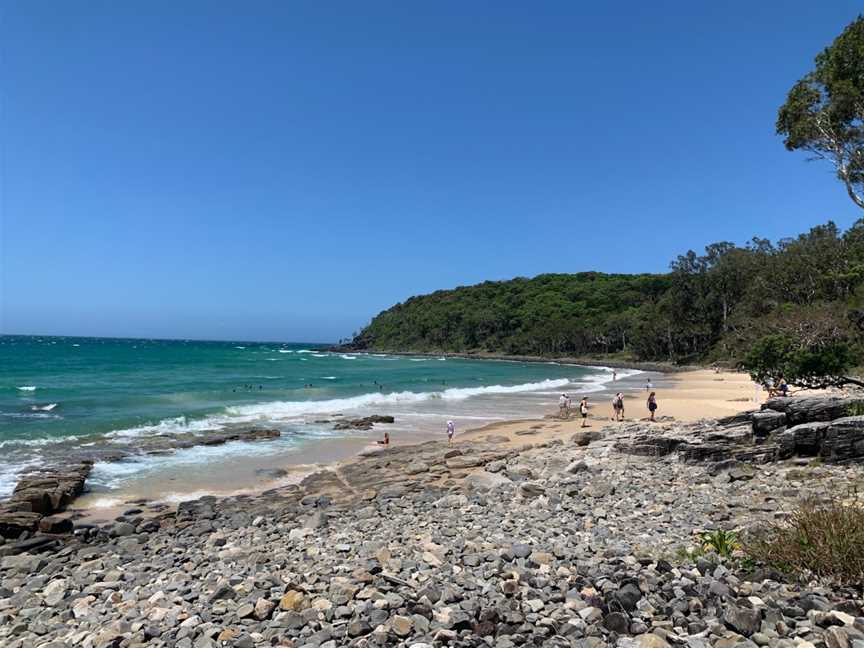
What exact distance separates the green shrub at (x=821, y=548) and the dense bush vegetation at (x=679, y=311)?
11.2 m

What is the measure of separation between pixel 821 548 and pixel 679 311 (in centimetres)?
9193

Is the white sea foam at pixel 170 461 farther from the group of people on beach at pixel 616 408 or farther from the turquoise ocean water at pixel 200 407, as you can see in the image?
the group of people on beach at pixel 616 408

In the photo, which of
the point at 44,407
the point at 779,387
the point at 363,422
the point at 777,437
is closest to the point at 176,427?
the point at 363,422

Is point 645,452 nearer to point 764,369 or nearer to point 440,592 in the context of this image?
point 764,369

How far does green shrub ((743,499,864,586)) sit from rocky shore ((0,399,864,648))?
0.66 feet

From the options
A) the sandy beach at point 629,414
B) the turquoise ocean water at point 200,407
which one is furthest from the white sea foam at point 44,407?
the sandy beach at point 629,414

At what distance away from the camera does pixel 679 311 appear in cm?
9050

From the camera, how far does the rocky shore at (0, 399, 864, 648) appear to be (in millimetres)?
5727

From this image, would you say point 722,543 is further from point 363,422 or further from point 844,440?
point 363,422

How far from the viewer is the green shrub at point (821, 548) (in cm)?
587

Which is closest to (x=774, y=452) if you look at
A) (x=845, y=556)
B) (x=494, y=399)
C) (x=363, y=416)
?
(x=845, y=556)

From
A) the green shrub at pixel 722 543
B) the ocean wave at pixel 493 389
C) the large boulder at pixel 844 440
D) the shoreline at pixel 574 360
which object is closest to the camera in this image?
the green shrub at pixel 722 543

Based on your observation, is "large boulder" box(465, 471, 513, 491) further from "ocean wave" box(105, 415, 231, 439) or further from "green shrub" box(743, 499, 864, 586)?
"ocean wave" box(105, 415, 231, 439)

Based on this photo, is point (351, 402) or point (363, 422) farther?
point (351, 402)
